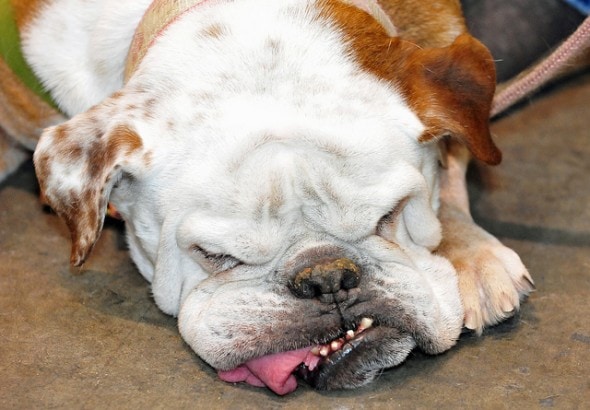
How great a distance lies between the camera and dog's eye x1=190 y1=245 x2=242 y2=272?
2459mm

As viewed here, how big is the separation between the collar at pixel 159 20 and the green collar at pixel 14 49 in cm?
46

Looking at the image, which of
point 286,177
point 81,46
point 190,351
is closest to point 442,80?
point 286,177

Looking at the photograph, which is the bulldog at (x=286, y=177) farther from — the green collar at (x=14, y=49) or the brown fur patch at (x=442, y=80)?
the green collar at (x=14, y=49)

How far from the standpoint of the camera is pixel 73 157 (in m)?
2.47

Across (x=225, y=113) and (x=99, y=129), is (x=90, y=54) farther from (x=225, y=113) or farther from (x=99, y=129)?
(x=225, y=113)

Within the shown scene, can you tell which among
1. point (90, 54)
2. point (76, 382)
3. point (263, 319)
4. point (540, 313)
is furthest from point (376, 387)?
point (90, 54)

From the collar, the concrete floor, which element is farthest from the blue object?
the collar

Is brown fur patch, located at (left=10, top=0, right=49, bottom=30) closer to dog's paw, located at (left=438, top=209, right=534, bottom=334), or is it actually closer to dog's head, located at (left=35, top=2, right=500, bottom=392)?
dog's head, located at (left=35, top=2, right=500, bottom=392)

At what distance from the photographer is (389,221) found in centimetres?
251

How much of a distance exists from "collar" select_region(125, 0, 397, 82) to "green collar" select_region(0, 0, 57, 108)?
1.52 ft

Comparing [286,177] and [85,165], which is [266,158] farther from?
→ [85,165]

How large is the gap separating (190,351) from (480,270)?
0.80 meters

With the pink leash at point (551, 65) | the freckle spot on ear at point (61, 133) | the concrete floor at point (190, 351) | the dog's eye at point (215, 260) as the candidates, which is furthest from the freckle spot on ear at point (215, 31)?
the pink leash at point (551, 65)

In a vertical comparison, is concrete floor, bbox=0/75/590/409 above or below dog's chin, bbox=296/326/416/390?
below
